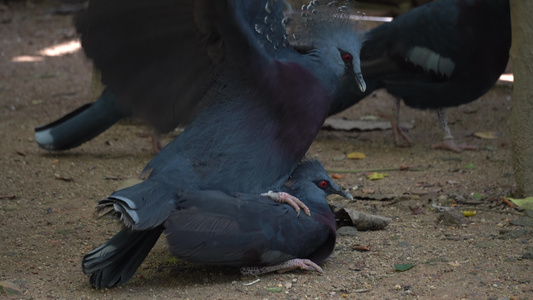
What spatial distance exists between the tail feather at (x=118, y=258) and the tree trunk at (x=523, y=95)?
2149 millimetres

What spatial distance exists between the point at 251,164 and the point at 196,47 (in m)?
0.58

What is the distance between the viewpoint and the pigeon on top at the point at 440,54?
18.0 feet

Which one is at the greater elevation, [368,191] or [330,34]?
[330,34]

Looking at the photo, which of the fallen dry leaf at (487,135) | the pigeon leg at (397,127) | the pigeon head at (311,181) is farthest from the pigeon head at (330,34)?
the fallen dry leaf at (487,135)

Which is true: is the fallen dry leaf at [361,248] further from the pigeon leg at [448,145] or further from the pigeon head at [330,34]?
the pigeon leg at [448,145]

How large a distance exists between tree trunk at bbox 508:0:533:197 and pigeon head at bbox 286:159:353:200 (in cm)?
117

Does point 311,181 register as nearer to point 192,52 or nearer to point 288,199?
point 288,199

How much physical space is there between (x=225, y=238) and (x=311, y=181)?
26.4 inches

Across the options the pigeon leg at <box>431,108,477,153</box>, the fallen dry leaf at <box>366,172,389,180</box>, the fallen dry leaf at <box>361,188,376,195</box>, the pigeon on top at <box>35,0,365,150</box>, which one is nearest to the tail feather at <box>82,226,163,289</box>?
the pigeon on top at <box>35,0,365,150</box>

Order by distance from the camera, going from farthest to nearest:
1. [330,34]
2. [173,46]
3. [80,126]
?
[80,126] < [330,34] < [173,46]

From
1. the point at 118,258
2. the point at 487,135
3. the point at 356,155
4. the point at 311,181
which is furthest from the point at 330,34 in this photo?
the point at 487,135

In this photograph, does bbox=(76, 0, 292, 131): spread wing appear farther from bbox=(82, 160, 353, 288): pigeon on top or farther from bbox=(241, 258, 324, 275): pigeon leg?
bbox=(241, 258, 324, 275): pigeon leg

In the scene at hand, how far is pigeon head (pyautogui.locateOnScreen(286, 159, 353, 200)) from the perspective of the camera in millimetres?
3455

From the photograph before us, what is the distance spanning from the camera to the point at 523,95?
405 cm
